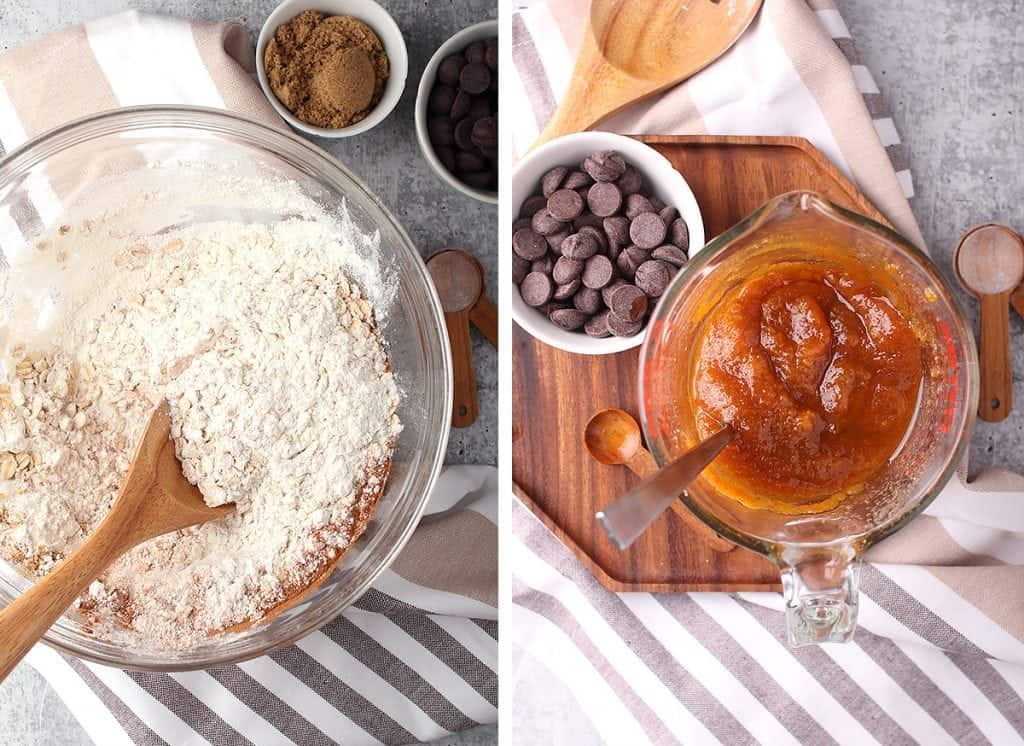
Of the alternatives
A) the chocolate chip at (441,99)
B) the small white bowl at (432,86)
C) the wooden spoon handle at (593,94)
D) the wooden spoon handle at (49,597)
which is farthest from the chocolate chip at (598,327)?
the wooden spoon handle at (49,597)

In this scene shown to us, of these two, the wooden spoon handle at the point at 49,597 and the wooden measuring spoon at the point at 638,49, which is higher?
the wooden measuring spoon at the point at 638,49

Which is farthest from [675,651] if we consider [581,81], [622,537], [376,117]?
[376,117]

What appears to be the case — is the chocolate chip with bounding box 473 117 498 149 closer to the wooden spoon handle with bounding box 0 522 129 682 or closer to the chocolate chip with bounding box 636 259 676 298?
the chocolate chip with bounding box 636 259 676 298

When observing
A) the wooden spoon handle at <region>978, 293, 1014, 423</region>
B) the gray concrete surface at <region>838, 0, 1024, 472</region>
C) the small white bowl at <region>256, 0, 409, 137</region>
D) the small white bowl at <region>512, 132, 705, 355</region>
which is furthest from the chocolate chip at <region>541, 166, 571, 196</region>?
the wooden spoon handle at <region>978, 293, 1014, 423</region>

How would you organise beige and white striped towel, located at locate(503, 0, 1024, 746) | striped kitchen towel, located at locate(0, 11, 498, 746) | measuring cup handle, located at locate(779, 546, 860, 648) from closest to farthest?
measuring cup handle, located at locate(779, 546, 860, 648) → beige and white striped towel, located at locate(503, 0, 1024, 746) → striped kitchen towel, located at locate(0, 11, 498, 746)

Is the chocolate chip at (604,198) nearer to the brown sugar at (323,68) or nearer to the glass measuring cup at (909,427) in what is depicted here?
the glass measuring cup at (909,427)

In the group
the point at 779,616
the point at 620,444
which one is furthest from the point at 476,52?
the point at 779,616
